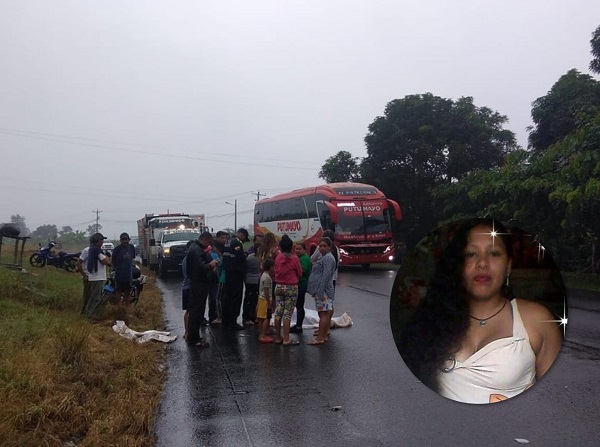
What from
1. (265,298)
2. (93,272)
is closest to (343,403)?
(265,298)

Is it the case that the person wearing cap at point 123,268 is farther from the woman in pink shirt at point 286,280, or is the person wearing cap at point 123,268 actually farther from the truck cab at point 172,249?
the truck cab at point 172,249

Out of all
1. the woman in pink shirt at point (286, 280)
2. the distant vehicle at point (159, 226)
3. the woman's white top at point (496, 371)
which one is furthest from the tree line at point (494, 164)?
the woman's white top at point (496, 371)

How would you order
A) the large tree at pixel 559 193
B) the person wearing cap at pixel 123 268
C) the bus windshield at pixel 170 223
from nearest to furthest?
1. the person wearing cap at pixel 123 268
2. the large tree at pixel 559 193
3. the bus windshield at pixel 170 223

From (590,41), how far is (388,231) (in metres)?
12.6

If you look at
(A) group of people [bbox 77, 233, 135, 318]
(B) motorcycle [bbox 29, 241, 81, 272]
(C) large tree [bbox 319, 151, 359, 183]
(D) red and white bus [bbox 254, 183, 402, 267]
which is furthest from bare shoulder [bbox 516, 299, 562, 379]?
(C) large tree [bbox 319, 151, 359, 183]

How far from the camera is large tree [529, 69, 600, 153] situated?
25562 millimetres

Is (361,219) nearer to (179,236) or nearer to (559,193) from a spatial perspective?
(179,236)

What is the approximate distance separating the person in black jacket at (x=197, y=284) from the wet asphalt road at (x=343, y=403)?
24 cm

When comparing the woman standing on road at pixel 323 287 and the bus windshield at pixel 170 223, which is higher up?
the bus windshield at pixel 170 223

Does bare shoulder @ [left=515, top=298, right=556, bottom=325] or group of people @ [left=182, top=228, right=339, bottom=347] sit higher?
bare shoulder @ [left=515, top=298, right=556, bottom=325]

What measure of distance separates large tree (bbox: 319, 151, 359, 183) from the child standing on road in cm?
2813

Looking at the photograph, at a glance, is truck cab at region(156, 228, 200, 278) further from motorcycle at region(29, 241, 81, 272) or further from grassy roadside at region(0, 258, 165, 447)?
grassy roadside at region(0, 258, 165, 447)

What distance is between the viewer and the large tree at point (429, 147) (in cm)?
3136

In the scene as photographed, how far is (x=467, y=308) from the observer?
5.37 ft
